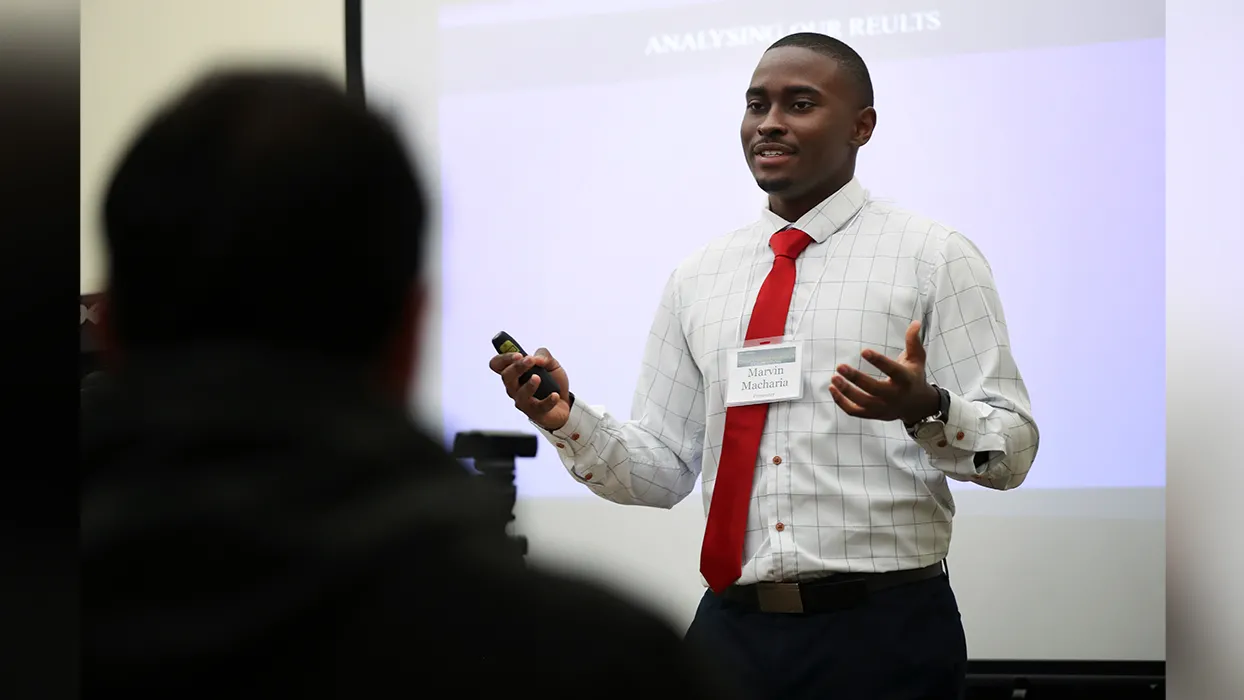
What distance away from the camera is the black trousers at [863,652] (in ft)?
6.40

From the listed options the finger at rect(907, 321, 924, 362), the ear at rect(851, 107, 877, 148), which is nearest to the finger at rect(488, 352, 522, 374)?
the finger at rect(907, 321, 924, 362)

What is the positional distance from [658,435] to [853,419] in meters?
0.44

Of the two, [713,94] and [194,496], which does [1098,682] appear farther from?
[194,496]

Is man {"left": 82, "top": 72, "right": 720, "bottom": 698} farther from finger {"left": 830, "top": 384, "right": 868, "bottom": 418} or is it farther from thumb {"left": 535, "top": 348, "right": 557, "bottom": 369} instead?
thumb {"left": 535, "top": 348, "right": 557, "bottom": 369}

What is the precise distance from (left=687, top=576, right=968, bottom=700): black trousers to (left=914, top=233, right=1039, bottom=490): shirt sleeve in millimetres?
243

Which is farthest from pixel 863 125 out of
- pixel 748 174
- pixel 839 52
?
pixel 748 174

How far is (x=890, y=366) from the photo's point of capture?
1.72 metres

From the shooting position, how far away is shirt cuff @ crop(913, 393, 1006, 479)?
186 centimetres

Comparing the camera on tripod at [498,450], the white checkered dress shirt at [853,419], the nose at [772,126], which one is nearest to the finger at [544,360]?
the white checkered dress shirt at [853,419]

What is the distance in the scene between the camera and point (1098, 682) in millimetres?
3066

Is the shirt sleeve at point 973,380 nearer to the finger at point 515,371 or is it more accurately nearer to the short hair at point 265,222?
the finger at point 515,371

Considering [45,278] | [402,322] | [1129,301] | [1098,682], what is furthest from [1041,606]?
[45,278]

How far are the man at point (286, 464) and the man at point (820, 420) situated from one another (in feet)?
4.38

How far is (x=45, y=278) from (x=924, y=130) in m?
3.20
